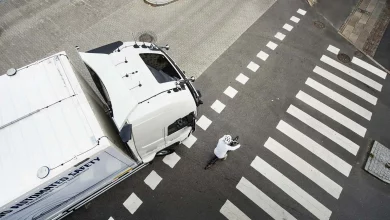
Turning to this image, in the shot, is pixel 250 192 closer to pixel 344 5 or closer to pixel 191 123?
pixel 191 123

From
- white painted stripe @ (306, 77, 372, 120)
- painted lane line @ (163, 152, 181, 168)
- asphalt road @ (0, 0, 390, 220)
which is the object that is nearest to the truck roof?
asphalt road @ (0, 0, 390, 220)

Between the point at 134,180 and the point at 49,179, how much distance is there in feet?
11.4

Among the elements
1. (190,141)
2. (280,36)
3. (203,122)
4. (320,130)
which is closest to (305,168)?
(320,130)

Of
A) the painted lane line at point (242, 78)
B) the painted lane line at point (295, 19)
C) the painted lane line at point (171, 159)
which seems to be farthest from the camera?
the painted lane line at point (295, 19)

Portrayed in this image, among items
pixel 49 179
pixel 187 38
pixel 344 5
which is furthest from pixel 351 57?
pixel 49 179

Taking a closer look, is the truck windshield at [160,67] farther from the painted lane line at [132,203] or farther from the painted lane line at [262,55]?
the painted lane line at [262,55]

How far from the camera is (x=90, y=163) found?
18.0ft

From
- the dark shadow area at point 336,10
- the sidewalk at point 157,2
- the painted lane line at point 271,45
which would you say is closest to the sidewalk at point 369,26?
the dark shadow area at point 336,10

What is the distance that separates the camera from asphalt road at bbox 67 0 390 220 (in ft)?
25.7

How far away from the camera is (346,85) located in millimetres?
10711

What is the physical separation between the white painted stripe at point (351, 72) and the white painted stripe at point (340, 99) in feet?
4.89

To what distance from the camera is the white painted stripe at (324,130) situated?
9172 millimetres

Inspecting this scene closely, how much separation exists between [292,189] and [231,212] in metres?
2.25

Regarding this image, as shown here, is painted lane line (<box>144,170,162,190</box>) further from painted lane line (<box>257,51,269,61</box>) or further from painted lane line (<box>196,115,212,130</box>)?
painted lane line (<box>257,51,269,61</box>)
